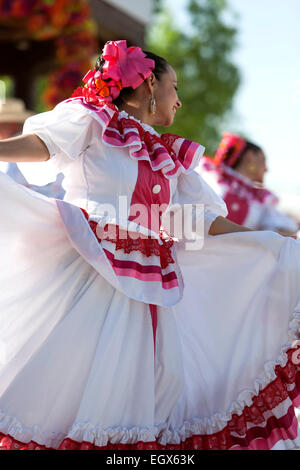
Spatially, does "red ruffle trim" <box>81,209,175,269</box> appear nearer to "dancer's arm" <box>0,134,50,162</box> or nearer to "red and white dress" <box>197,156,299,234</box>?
"dancer's arm" <box>0,134,50,162</box>

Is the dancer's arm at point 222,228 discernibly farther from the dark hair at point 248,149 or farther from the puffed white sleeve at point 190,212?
the dark hair at point 248,149

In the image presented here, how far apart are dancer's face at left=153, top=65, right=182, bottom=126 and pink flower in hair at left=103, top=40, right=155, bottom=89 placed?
96 mm

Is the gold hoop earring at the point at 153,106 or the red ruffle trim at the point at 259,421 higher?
the gold hoop earring at the point at 153,106

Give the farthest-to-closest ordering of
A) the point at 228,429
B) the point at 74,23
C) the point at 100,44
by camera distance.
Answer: the point at 100,44 < the point at 74,23 < the point at 228,429

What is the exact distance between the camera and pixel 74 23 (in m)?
8.06

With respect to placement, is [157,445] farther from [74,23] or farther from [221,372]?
[74,23]

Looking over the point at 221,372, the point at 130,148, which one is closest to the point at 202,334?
the point at 221,372

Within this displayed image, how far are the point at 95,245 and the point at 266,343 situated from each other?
2.39 feet

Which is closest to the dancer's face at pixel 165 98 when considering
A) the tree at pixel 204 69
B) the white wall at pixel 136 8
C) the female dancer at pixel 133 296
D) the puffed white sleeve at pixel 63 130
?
the female dancer at pixel 133 296

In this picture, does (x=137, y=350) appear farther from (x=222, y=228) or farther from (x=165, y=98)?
(x=165, y=98)

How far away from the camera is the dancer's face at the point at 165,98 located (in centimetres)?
222

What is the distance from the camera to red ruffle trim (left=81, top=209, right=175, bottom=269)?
6.41 ft

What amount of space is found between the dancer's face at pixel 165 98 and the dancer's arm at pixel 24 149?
0.54 metres

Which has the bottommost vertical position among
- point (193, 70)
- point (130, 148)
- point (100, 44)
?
point (193, 70)
